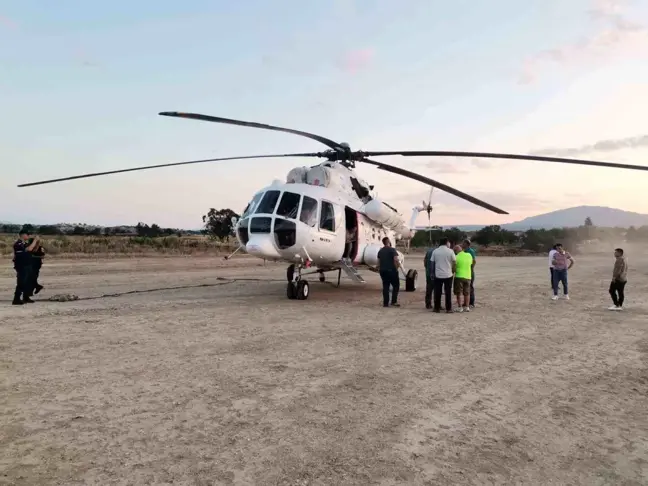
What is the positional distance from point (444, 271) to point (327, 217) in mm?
3589

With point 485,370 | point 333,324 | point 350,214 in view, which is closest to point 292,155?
point 350,214

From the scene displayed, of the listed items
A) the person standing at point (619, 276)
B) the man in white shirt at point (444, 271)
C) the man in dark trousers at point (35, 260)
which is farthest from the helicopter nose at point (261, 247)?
the person standing at point (619, 276)

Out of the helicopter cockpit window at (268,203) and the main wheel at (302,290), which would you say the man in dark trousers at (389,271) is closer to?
the main wheel at (302,290)

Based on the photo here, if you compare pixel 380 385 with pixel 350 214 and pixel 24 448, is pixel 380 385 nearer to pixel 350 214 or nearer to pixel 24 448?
pixel 24 448

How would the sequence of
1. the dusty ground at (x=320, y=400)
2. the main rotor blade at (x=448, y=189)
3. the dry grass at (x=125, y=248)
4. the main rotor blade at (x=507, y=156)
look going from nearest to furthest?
the dusty ground at (x=320, y=400), the main rotor blade at (x=507, y=156), the main rotor blade at (x=448, y=189), the dry grass at (x=125, y=248)

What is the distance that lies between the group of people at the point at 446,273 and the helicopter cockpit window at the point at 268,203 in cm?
305

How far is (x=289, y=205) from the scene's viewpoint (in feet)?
40.3

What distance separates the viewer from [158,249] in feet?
138

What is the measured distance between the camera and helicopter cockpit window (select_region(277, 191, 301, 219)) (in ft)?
39.9

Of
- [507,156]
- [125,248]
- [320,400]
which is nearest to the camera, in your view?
[320,400]

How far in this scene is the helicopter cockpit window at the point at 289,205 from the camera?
39.9 feet

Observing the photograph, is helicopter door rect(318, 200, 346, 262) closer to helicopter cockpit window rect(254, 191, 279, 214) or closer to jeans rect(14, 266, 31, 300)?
helicopter cockpit window rect(254, 191, 279, 214)

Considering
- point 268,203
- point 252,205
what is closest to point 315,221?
point 268,203

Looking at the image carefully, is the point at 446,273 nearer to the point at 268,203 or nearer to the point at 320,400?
the point at 268,203
